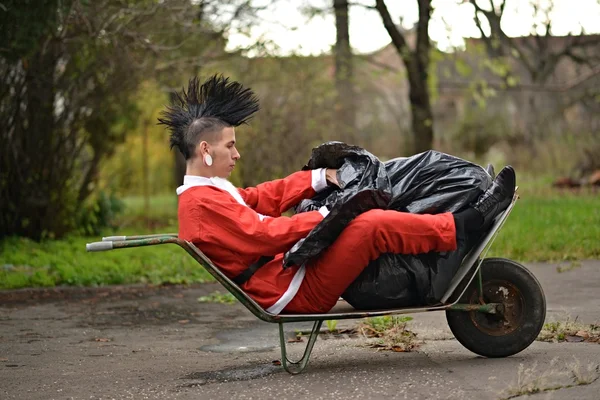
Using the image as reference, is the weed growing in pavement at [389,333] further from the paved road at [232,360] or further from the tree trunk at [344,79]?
the tree trunk at [344,79]

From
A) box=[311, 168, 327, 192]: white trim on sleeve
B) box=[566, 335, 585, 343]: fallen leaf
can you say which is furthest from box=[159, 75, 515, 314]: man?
box=[566, 335, 585, 343]: fallen leaf

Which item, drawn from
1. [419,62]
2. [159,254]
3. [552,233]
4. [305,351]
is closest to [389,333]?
[305,351]

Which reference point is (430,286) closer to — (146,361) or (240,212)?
(240,212)

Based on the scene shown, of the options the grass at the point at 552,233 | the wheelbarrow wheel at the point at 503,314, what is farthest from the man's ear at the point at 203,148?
the grass at the point at 552,233

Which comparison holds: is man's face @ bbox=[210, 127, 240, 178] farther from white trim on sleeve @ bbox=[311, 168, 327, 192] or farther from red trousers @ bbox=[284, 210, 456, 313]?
red trousers @ bbox=[284, 210, 456, 313]

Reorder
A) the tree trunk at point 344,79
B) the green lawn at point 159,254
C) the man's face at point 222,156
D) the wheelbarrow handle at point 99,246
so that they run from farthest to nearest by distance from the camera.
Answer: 1. the tree trunk at point 344,79
2. the green lawn at point 159,254
3. the man's face at point 222,156
4. the wheelbarrow handle at point 99,246

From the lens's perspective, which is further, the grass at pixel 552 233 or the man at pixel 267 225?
the grass at pixel 552 233

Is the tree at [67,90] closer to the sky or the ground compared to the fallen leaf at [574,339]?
closer to the sky

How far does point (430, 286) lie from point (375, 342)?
1139 millimetres

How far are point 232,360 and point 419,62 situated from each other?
10956mm

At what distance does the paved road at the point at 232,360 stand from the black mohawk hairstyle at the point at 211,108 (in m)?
1.33

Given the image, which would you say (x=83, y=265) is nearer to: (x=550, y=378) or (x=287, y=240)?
(x=287, y=240)

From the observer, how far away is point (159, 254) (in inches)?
460

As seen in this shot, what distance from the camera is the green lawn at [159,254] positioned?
32.8 feet
